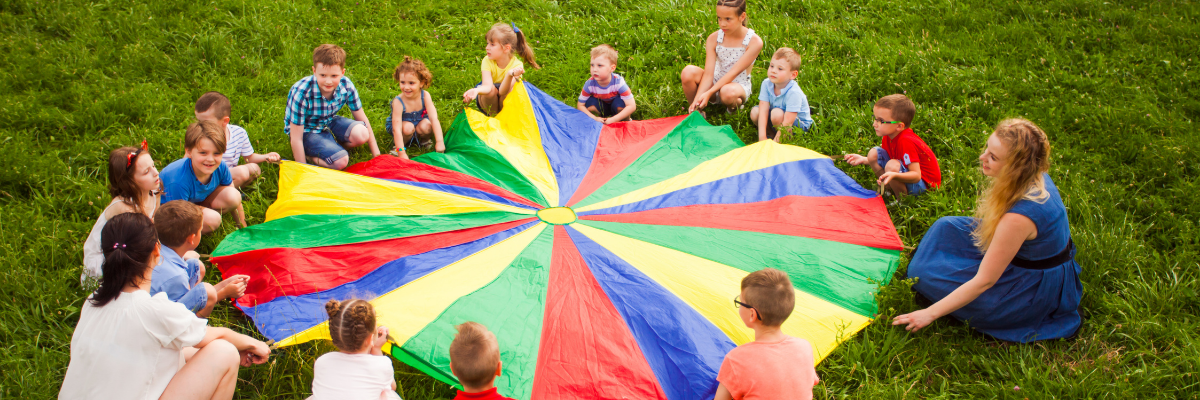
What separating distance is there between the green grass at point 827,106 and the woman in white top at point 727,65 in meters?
0.19

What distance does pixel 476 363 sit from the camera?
8.14ft

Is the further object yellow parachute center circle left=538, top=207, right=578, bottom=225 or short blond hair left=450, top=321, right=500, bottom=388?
yellow parachute center circle left=538, top=207, right=578, bottom=225

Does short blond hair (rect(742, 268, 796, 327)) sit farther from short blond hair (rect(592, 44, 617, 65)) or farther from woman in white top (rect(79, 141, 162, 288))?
short blond hair (rect(592, 44, 617, 65))

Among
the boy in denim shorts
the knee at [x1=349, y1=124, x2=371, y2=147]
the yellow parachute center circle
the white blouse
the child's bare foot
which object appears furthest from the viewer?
the knee at [x1=349, y1=124, x2=371, y2=147]

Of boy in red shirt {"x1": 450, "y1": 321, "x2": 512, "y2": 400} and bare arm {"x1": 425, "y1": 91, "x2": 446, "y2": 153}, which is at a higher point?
bare arm {"x1": 425, "y1": 91, "x2": 446, "y2": 153}

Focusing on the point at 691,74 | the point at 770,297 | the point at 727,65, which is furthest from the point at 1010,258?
the point at 691,74

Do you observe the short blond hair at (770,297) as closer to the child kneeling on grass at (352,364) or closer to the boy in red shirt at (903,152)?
the child kneeling on grass at (352,364)

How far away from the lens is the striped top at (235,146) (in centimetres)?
435

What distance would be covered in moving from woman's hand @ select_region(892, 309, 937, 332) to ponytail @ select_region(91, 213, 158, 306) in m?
3.07

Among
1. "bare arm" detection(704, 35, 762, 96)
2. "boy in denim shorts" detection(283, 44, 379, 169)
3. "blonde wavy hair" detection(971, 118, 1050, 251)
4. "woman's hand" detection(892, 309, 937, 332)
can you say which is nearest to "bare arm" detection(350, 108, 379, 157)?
"boy in denim shorts" detection(283, 44, 379, 169)

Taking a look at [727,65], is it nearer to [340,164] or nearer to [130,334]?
[340,164]

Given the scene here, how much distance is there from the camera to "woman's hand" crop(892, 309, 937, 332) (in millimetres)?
3236

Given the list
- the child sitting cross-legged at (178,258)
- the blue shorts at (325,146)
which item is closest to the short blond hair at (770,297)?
the child sitting cross-legged at (178,258)

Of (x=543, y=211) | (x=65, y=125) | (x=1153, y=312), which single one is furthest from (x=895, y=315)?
(x=65, y=125)
